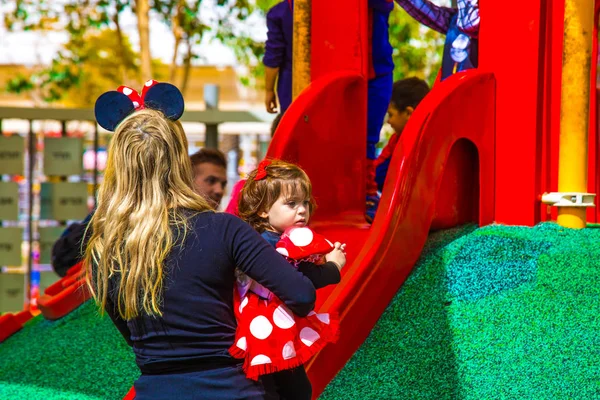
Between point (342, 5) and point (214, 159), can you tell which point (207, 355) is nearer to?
point (342, 5)

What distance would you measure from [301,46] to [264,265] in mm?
2887

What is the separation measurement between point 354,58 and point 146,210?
246 centimetres

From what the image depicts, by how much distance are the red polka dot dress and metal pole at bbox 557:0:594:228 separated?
6.95ft

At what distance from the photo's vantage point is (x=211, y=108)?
24.9 feet

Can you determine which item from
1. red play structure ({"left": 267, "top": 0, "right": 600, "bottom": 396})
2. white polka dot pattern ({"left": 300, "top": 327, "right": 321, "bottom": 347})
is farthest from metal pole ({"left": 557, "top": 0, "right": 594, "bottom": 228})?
white polka dot pattern ({"left": 300, "top": 327, "right": 321, "bottom": 347})

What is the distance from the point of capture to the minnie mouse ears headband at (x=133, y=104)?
2455mm

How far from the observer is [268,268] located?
7.18ft

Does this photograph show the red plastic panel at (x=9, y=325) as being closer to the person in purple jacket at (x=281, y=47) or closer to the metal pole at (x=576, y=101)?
the person in purple jacket at (x=281, y=47)

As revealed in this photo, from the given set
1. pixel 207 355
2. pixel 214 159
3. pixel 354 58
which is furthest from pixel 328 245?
pixel 214 159

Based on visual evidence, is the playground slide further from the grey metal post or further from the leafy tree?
the leafy tree

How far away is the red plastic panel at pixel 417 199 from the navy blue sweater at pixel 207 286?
3.44 ft

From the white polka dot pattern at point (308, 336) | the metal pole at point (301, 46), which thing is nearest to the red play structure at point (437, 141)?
the metal pole at point (301, 46)

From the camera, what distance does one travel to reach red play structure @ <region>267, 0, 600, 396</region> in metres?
3.74

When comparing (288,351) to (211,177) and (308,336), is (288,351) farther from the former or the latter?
(211,177)
